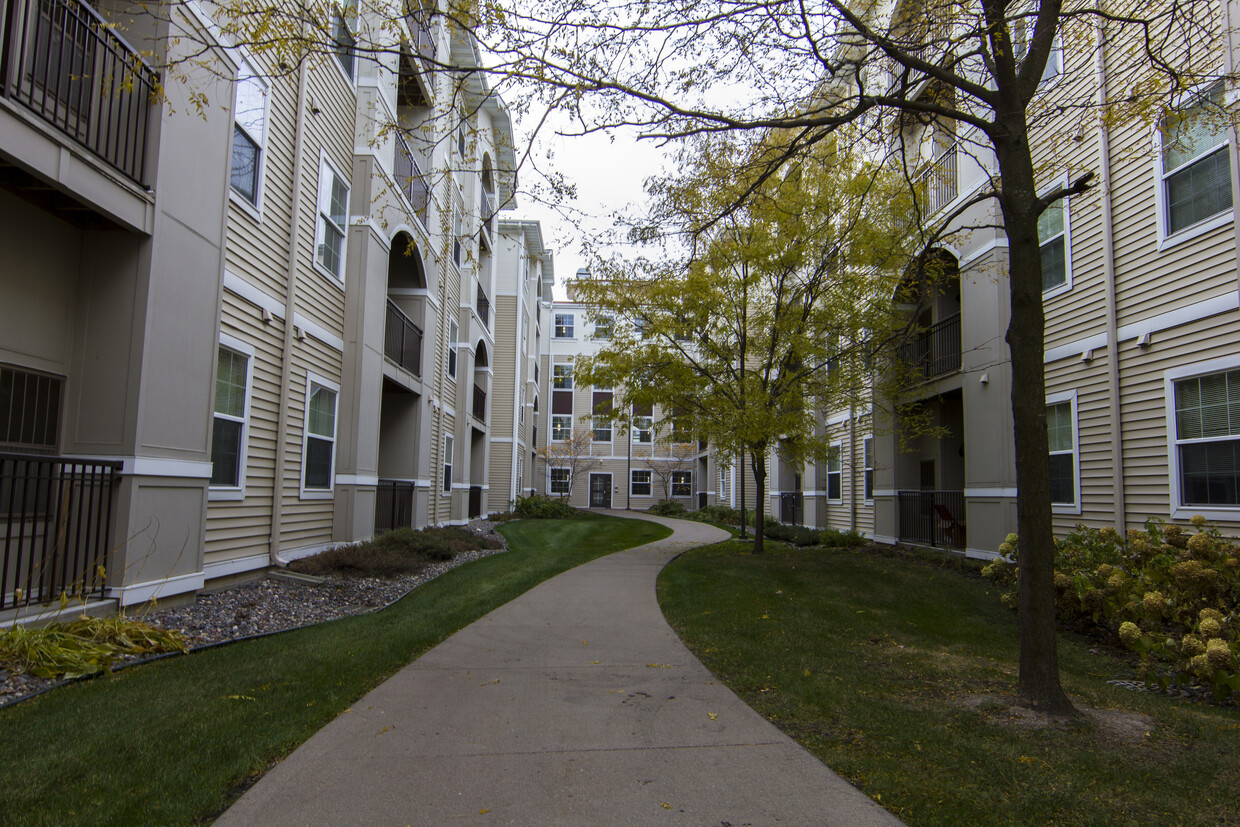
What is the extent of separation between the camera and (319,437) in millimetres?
11000

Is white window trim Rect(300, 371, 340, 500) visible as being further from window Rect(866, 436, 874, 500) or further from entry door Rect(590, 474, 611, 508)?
entry door Rect(590, 474, 611, 508)

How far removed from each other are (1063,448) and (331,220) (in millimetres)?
11639

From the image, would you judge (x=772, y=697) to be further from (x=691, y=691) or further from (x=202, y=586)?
(x=202, y=586)

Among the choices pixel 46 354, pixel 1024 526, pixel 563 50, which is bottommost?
pixel 1024 526

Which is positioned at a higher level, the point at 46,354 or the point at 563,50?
the point at 563,50

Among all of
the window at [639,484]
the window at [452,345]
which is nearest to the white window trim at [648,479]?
the window at [639,484]

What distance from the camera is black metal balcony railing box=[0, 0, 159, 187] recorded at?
5.24 meters

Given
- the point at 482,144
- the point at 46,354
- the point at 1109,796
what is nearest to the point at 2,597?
the point at 46,354

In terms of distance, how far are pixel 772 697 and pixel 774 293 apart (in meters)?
10.0

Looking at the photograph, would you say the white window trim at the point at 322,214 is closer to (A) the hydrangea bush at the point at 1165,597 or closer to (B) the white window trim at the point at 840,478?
(A) the hydrangea bush at the point at 1165,597

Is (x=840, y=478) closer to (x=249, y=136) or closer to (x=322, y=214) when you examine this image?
(x=322, y=214)

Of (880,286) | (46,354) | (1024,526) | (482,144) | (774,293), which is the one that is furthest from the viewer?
(482,144)

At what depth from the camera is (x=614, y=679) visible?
18.3 feet

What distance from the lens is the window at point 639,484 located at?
1817 inches
